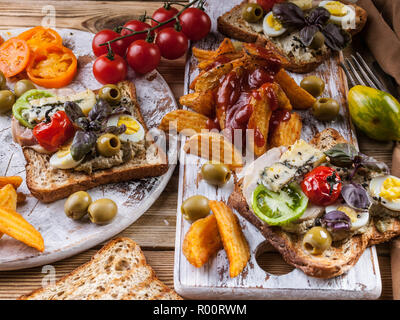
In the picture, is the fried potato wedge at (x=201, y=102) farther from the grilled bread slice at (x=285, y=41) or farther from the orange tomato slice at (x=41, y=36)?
the orange tomato slice at (x=41, y=36)

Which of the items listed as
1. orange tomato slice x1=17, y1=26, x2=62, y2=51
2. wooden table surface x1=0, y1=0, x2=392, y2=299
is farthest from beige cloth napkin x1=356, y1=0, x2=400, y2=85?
orange tomato slice x1=17, y1=26, x2=62, y2=51

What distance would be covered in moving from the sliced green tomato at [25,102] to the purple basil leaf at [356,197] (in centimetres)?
238

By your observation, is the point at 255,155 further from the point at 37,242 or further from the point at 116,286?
the point at 37,242

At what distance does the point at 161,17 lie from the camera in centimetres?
466

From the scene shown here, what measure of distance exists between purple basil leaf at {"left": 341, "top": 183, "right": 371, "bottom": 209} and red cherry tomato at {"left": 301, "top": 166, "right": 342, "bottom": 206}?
0.05 meters

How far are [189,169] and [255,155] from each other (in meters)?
0.51

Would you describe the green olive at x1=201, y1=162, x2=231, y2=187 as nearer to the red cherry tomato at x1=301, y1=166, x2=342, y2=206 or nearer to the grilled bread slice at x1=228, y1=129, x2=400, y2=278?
the grilled bread slice at x1=228, y1=129, x2=400, y2=278

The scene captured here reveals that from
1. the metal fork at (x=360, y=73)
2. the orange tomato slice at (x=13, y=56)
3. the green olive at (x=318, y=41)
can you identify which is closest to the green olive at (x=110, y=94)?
the orange tomato slice at (x=13, y=56)

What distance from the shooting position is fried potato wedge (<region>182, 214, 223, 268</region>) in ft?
10.2

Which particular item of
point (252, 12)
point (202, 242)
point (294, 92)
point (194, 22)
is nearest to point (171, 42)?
point (194, 22)

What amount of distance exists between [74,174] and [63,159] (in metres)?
0.14

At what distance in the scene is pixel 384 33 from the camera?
15.2ft

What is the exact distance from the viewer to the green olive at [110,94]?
12.9 ft

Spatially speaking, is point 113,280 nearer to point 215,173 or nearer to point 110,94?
point 215,173
